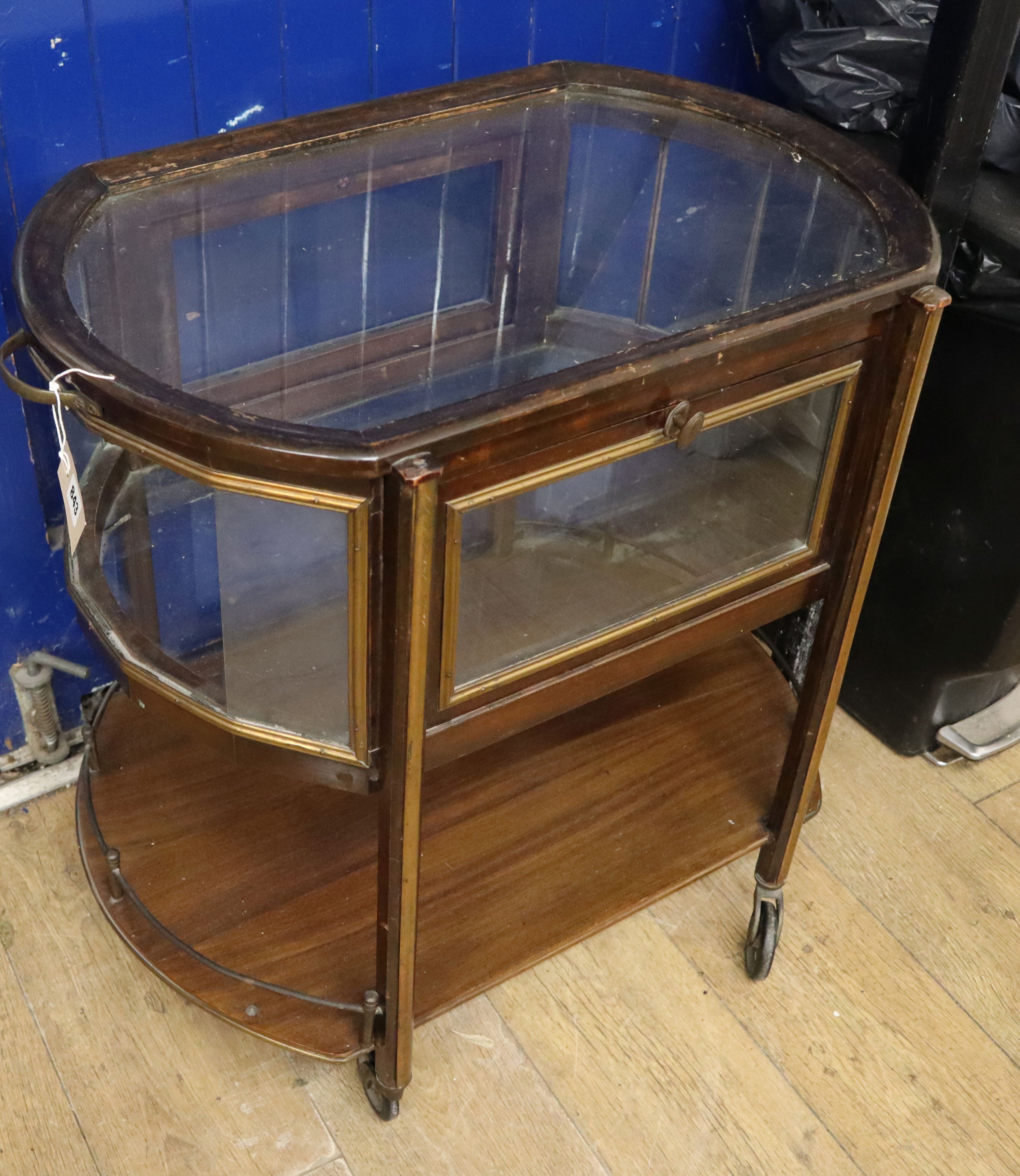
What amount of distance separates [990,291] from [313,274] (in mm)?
747

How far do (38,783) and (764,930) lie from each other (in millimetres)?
926

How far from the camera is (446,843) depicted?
155cm

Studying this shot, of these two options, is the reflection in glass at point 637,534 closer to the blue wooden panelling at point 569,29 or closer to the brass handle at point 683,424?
the brass handle at point 683,424

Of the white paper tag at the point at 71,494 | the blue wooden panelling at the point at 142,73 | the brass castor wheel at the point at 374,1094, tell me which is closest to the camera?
the white paper tag at the point at 71,494

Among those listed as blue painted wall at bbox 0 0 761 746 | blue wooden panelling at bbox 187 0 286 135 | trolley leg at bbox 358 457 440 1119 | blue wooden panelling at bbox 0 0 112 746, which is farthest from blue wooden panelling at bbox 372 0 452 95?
trolley leg at bbox 358 457 440 1119

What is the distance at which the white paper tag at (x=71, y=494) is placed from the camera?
1.10m

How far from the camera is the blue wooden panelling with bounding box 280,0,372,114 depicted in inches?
56.3

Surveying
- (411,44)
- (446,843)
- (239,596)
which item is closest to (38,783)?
(446,843)

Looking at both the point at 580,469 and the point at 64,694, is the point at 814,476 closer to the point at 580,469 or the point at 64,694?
the point at 580,469

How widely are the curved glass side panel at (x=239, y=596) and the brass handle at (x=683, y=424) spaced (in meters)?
0.28

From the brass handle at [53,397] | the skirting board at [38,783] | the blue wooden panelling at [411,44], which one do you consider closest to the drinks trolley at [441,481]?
the brass handle at [53,397]

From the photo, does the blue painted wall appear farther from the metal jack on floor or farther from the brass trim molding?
the brass trim molding

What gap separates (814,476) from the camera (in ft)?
4.20

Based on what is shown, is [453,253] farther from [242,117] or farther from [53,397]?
[53,397]
